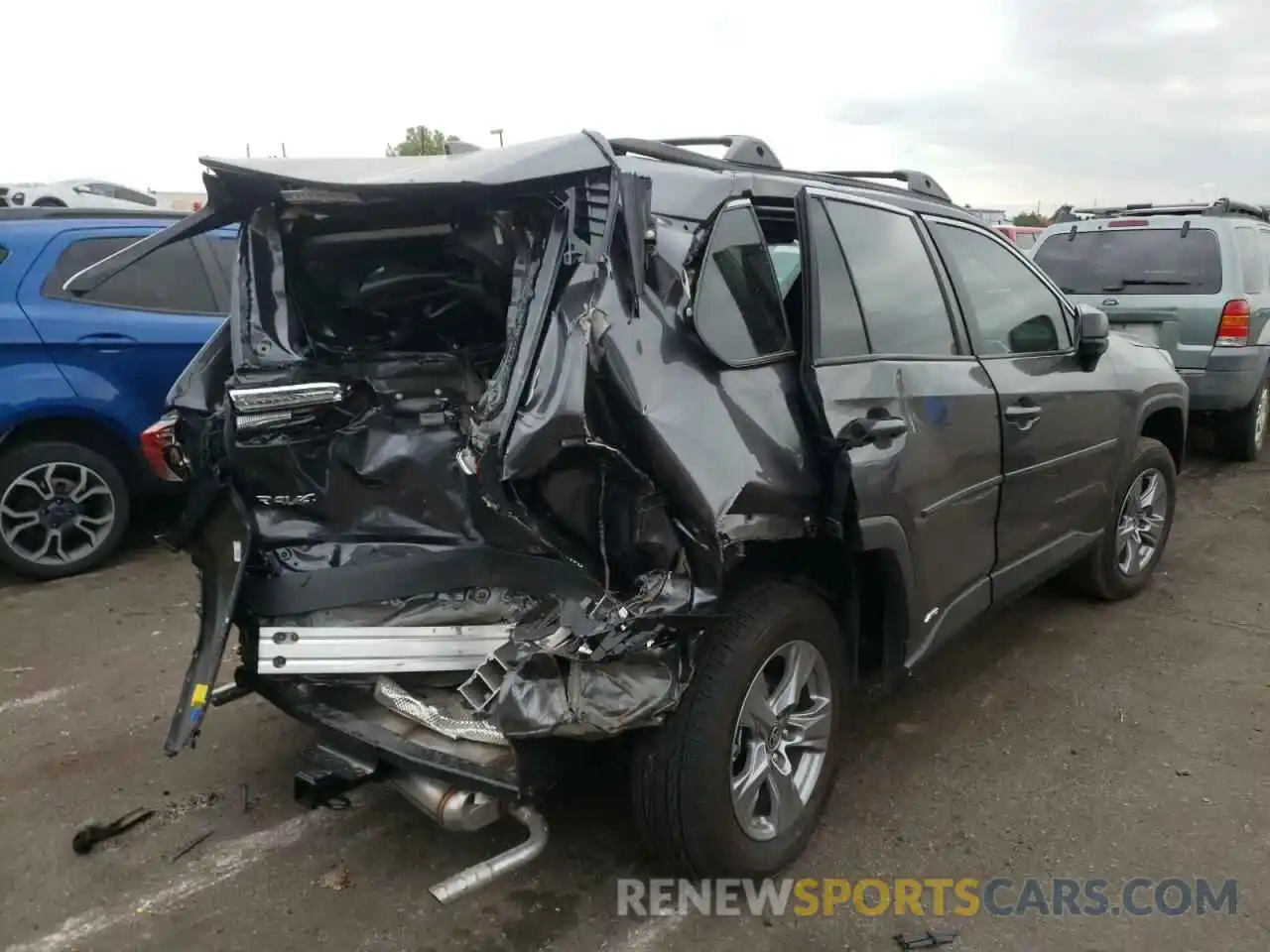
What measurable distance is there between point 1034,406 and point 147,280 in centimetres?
474

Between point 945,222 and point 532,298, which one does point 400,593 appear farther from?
point 945,222

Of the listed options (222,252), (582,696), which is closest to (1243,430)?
(582,696)

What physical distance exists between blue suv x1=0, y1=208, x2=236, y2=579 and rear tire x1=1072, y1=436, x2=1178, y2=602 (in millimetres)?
4816

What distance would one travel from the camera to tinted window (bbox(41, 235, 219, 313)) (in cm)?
546

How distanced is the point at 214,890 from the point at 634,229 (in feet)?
7.06

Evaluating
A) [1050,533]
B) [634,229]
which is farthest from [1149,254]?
[634,229]

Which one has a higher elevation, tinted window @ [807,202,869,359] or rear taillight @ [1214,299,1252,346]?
tinted window @ [807,202,869,359]

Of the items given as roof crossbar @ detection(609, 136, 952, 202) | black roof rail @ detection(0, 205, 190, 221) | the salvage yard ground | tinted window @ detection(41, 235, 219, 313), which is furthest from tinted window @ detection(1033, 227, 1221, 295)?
black roof rail @ detection(0, 205, 190, 221)

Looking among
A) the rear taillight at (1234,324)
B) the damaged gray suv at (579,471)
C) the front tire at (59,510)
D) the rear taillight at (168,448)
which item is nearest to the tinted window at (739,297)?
the damaged gray suv at (579,471)

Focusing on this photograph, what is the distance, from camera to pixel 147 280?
18.9 feet

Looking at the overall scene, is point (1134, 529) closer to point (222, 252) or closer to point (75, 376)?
point (222, 252)

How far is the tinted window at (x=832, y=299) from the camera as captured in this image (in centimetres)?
295

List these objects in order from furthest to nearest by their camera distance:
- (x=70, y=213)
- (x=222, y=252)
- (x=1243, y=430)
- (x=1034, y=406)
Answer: (x=1243, y=430), (x=222, y=252), (x=70, y=213), (x=1034, y=406)

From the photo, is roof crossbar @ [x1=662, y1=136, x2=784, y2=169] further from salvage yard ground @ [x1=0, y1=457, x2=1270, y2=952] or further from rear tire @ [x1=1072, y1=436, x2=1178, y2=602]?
rear tire @ [x1=1072, y1=436, x2=1178, y2=602]
